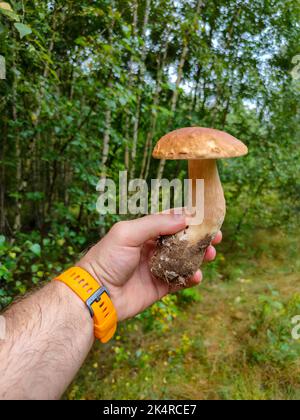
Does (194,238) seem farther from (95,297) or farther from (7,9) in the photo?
(7,9)

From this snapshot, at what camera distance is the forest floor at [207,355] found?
9.71 feet

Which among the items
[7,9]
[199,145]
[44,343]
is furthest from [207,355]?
[7,9]

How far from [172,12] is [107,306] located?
376 centimetres

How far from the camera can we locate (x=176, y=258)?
1.63 meters

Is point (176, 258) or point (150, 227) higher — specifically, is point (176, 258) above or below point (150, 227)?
below

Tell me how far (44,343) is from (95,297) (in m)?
0.32

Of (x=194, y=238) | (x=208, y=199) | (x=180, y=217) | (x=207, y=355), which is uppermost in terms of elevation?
(x=208, y=199)

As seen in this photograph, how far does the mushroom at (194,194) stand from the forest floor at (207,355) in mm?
1355

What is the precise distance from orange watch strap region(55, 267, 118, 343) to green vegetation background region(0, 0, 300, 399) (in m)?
0.39

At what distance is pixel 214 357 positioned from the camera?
3375 millimetres

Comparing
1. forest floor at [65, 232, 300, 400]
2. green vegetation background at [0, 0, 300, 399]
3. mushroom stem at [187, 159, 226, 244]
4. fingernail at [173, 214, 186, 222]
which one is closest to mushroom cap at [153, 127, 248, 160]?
mushroom stem at [187, 159, 226, 244]

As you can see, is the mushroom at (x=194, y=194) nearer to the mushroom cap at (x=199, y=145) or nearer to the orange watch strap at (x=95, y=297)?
the mushroom cap at (x=199, y=145)
